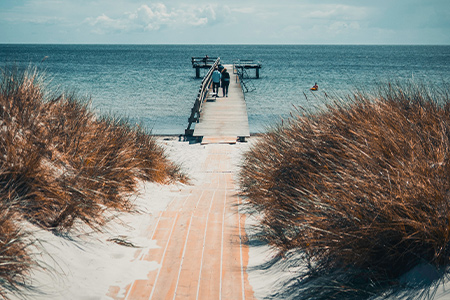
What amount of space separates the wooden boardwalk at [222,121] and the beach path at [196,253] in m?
8.77

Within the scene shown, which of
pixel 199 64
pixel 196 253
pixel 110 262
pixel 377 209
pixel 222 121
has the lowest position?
pixel 222 121

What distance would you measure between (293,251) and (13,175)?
2.79 m

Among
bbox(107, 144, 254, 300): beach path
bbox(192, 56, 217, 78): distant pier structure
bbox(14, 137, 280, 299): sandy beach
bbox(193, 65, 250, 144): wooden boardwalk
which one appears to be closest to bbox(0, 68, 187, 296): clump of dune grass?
bbox(14, 137, 280, 299): sandy beach

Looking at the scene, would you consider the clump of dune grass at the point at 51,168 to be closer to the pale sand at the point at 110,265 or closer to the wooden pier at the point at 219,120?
the pale sand at the point at 110,265

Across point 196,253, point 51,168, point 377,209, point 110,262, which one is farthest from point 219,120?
point 377,209

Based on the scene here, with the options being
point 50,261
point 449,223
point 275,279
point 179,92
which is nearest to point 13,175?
point 50,261

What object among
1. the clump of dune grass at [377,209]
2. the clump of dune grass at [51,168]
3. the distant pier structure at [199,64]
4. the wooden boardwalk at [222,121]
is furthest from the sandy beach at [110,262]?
the distant pier structure at [199,64]

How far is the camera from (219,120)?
18359mm

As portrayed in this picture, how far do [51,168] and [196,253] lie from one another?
5.96ft

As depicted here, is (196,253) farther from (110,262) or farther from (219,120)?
(219,120)

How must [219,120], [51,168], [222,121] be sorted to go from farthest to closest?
1. [219,120]
2. [222,121]
3. [51,168]

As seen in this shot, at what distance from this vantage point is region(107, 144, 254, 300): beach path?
394 centimetres

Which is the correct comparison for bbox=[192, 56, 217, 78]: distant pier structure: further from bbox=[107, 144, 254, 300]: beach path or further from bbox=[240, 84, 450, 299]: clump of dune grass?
bbox=[240, 84, 450, 299]: clump of dune grass

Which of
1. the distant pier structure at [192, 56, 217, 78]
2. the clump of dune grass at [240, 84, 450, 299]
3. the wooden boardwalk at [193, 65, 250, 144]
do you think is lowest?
the wooden boardwalk at [193, 65, 250, 144]
